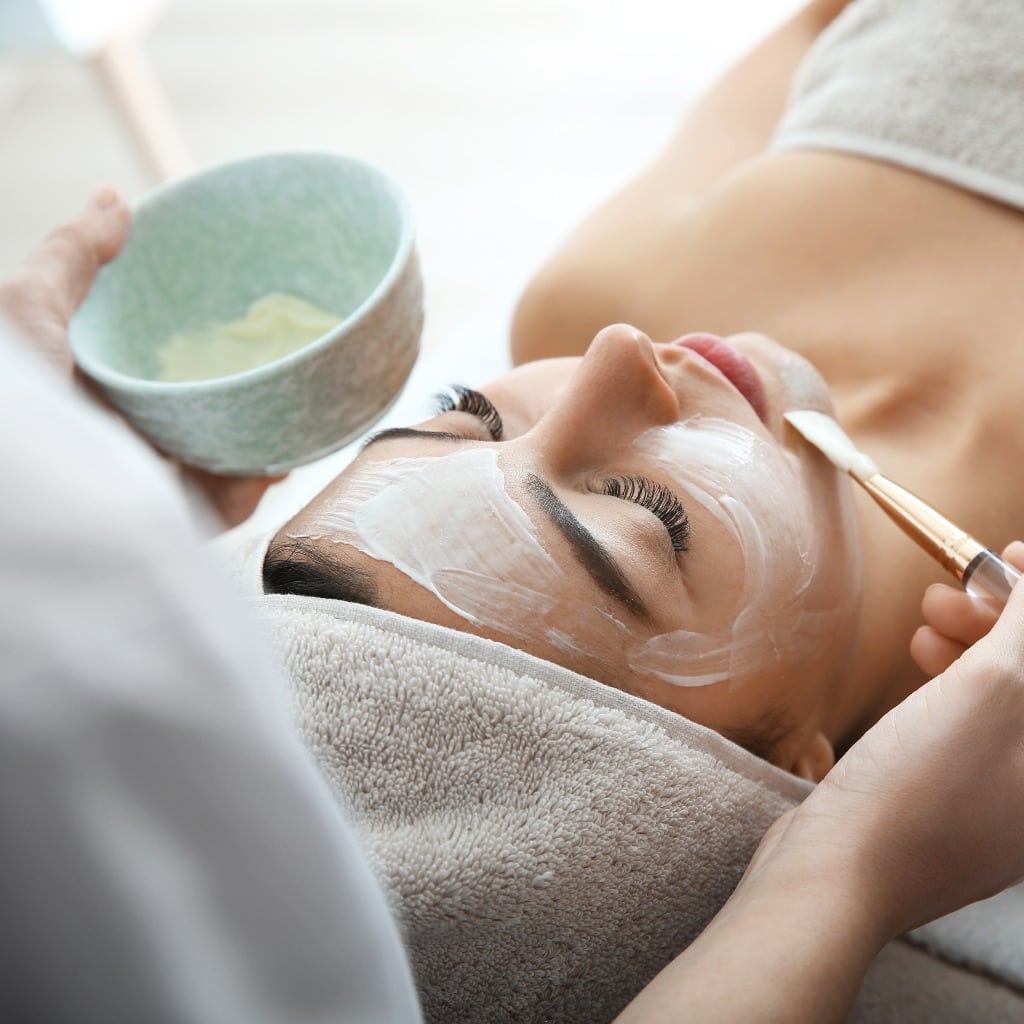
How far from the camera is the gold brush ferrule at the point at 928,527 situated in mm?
730

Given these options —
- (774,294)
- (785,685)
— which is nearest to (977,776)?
(785,685)

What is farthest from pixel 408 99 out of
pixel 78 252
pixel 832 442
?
pixel 832 442

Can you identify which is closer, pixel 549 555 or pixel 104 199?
pixel 549 555

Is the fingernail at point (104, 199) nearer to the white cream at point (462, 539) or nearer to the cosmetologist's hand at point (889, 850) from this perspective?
the white cream at point (462, 539)

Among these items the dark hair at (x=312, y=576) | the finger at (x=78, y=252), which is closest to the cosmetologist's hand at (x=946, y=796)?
the dark hair at (x=312, y=576)

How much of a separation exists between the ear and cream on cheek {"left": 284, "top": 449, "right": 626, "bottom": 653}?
211 millimetres

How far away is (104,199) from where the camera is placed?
0.97 meters

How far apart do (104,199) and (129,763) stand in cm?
86

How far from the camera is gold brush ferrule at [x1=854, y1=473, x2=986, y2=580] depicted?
73cm

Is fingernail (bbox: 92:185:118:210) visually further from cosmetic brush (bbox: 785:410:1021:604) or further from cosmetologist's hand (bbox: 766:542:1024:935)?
cosmetologist's hand (bbox: 766:542:1024:935)

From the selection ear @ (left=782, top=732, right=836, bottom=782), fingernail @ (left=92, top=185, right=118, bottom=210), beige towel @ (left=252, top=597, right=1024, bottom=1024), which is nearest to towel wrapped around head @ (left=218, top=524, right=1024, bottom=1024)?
beige towel @ (left=252, top=597, right=1024, bottom=1024)

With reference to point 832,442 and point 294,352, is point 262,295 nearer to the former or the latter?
point 294,352

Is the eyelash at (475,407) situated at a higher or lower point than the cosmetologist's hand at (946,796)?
higher

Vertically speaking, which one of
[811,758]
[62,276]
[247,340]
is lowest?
[811,758]
